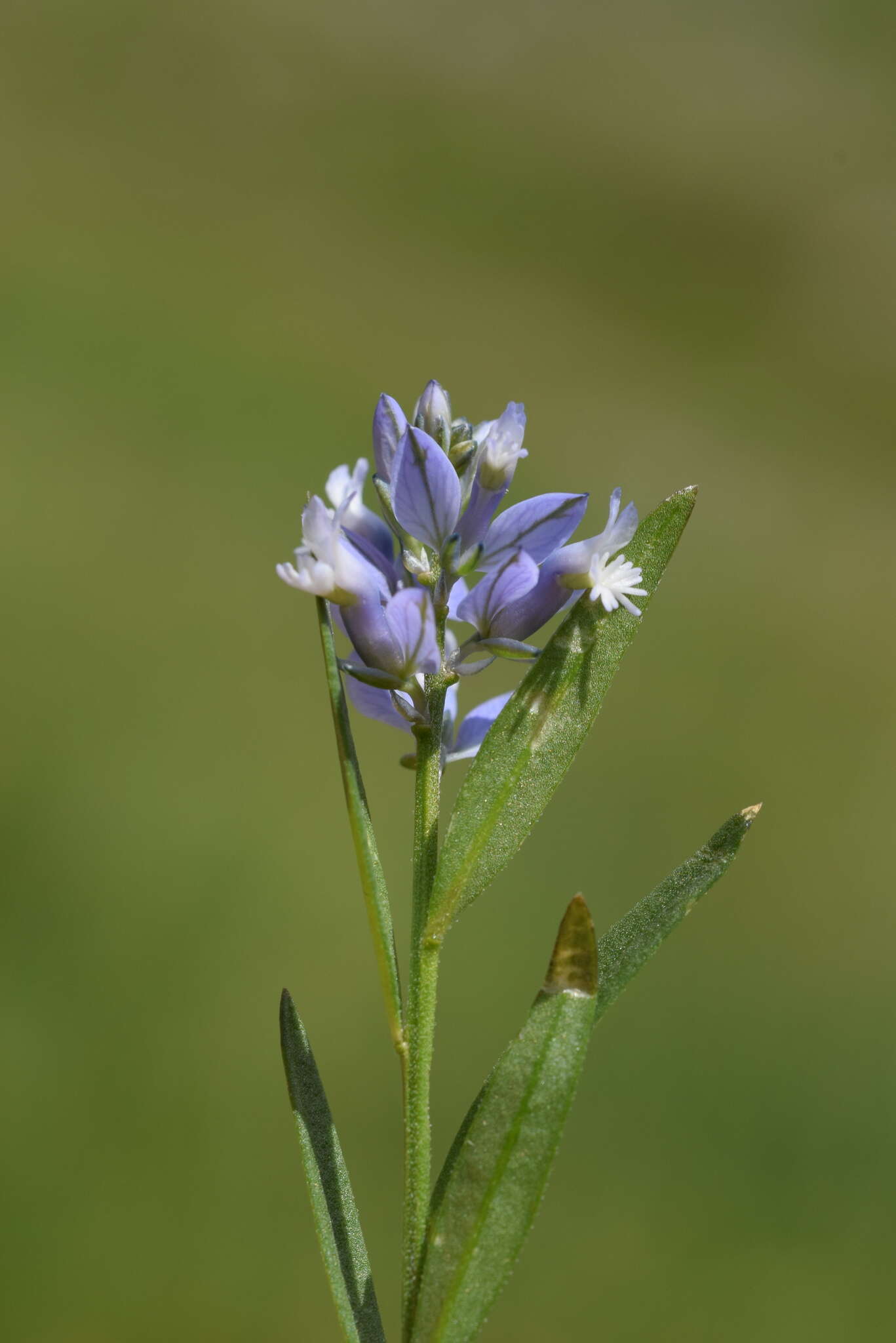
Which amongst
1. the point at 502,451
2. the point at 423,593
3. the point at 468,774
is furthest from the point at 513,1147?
the point at 502,451

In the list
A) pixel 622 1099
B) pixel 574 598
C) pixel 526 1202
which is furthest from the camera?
pixel 622 1099

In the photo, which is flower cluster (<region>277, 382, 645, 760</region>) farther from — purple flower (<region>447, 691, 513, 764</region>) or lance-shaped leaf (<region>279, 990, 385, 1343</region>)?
lance-shaped leaf (<region>279, 990, 385, 1343</region>)

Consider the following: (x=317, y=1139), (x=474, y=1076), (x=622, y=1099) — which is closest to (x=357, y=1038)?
(x=474, y=1076)

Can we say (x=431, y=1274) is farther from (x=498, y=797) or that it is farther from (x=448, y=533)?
(x=448, y=533)

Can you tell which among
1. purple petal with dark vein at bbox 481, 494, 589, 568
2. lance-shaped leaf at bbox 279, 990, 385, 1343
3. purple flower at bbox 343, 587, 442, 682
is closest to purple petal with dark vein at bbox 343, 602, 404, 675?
purple flower at bbox 343, 587, 442, 682

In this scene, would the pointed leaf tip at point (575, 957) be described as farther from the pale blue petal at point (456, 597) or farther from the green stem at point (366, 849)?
the pale blue petal at point (456, 597)

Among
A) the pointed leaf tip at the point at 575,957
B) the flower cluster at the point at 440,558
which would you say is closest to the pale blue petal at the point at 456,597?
the flower cluster at the point at 440,558
